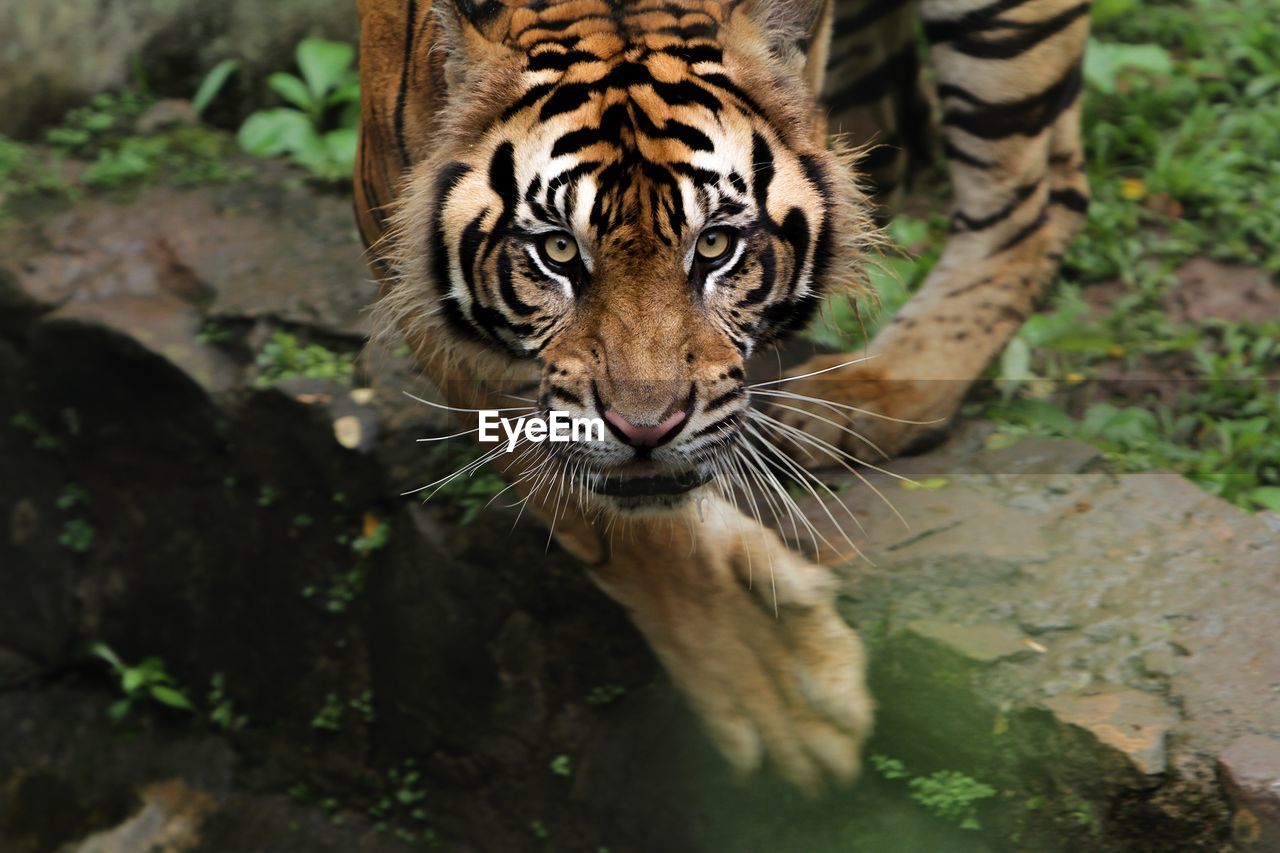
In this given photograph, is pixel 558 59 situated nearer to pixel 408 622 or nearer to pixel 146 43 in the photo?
pixel 408 622

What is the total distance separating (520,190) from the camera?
222 cm

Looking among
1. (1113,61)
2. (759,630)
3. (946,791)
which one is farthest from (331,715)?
(1113,61)

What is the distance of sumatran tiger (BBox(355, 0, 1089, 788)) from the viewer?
2.10 m

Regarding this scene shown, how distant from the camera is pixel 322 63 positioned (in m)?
4.39

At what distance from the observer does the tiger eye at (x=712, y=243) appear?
7.04 feet

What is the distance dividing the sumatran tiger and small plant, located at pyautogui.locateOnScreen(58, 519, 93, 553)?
5.73 ft

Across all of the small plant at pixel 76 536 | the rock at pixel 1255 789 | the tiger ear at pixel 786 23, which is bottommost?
the small plant at pixel 76 536

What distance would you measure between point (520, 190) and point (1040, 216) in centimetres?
180

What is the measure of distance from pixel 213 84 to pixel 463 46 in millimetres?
2545

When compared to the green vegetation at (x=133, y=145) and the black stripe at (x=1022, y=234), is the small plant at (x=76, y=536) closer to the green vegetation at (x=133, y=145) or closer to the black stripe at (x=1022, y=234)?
the green vegetation at (x=133, y=145)

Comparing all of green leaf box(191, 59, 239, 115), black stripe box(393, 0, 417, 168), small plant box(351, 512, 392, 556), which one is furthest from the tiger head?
green leaf box(191, 59, 239, 115)

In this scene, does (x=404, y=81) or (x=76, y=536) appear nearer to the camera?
(x=404, y=81)

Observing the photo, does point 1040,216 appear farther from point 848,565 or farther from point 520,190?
point 520,190

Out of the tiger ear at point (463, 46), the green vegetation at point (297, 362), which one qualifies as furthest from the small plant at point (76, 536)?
the tiger ear at point (463, 46)
